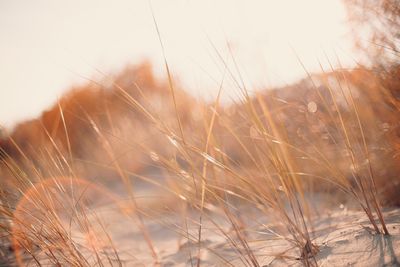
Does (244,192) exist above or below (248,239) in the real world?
above

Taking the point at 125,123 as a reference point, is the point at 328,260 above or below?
below

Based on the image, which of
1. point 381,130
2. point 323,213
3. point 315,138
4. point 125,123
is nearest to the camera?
point 381,130

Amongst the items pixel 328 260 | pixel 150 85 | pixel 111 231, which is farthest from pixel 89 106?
pixel 328 260

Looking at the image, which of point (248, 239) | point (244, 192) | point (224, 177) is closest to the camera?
point (244, 192)

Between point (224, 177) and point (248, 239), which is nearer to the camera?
point (248, 239)

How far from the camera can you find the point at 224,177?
5.28 ft

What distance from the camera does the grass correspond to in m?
0.82

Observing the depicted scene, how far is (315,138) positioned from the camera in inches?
71.6

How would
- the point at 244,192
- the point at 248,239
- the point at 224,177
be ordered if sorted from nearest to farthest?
the point at 244,192 → the point at 248,239 → the point at 224,177

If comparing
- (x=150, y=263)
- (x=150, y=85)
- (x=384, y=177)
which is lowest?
(x=384, y=177)

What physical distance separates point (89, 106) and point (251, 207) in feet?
14.1

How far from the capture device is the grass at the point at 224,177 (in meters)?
0.82

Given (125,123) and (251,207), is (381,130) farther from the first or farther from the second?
(125,123)

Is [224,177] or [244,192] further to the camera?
[224,177]
